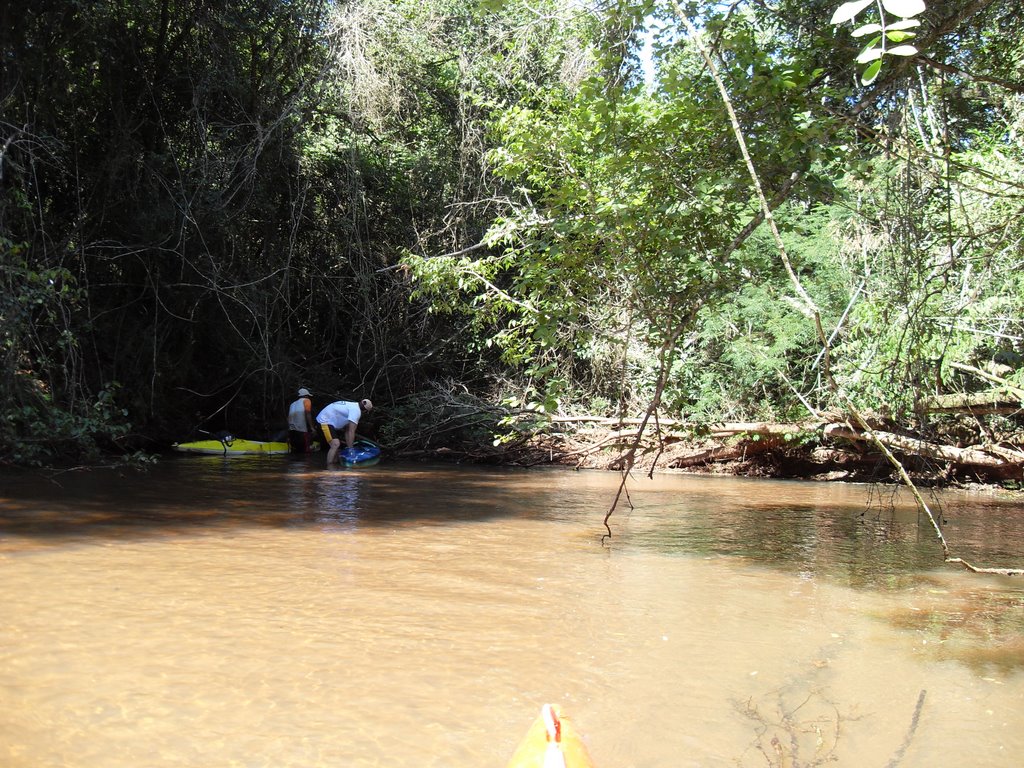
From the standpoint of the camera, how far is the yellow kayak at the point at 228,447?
14.8 m

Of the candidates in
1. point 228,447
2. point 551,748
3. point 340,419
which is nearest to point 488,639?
point 551,748

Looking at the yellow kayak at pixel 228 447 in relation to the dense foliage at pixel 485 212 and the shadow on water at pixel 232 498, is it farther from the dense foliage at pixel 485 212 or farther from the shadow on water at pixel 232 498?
the shadow on water at pixel 232 498

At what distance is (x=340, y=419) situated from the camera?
1537cm

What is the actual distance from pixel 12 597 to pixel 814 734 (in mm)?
4315

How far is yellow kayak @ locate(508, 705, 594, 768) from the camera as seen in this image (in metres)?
2.42

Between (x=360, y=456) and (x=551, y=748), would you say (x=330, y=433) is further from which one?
(x=551, y=748)

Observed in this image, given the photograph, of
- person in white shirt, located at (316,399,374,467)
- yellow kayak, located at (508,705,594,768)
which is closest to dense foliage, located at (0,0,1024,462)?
person in white shirt, located at (316,399,374,467)

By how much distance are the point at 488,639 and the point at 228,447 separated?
1106cm

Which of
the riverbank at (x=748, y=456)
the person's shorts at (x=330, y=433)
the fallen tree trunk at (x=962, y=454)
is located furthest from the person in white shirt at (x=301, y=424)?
the fallen tree trunk at (x=962, y=454)

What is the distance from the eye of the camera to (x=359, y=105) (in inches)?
553

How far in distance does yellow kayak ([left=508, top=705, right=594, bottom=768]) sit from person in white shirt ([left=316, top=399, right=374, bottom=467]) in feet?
41.0

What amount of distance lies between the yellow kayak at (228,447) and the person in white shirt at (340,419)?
38.4 inches

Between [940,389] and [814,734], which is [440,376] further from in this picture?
[814,734]

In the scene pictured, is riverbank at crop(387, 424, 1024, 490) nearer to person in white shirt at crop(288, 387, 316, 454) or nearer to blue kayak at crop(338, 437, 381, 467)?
blue kayak at crop(338, 437, 381, 467)
